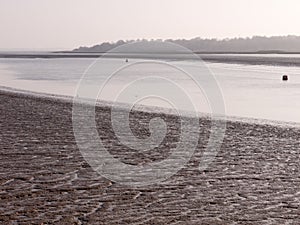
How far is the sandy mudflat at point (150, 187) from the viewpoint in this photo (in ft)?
29.6

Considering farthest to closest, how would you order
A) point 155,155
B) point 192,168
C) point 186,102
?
point 186,102
point 155,155
point 192,168

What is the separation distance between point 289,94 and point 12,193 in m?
29.0

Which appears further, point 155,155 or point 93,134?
point 93,134

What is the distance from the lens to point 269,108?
2852 centimetres

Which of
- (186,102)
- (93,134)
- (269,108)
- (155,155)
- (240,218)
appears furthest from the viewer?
(186,102)

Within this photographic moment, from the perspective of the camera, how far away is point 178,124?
22.1m

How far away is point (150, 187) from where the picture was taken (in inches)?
442

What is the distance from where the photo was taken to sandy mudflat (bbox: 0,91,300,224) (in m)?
9.03

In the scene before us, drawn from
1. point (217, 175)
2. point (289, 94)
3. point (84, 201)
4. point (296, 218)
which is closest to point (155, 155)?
point (217, 175)

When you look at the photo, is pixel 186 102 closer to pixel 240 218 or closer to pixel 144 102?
pixel 144 102

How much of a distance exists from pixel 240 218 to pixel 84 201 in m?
2.78

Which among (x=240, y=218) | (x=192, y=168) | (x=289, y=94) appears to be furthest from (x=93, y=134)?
(x=289, y=94)

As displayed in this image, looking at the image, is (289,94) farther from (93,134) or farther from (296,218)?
(296,218)

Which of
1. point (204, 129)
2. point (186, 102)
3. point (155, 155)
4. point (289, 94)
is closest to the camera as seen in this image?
point (155, 155)
